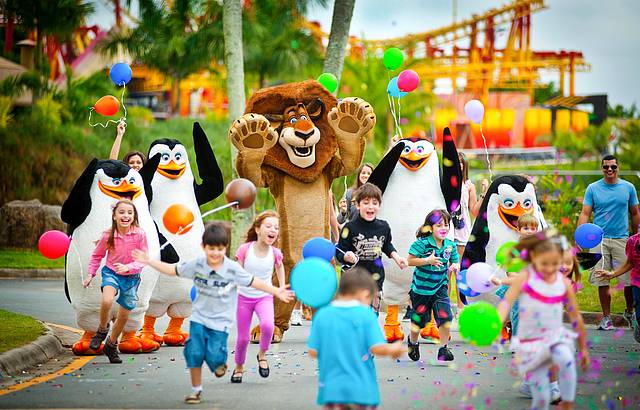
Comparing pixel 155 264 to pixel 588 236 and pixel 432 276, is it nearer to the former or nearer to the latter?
pixel 432 276

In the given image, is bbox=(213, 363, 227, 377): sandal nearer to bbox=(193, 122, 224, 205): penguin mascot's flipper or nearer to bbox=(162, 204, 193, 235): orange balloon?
bbox=(162, 204, 193, 235): orange balloon

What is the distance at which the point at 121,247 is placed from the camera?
930 centimetres

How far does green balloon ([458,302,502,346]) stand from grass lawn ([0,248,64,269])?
13.7m

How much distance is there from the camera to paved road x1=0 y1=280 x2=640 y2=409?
25.0 feet

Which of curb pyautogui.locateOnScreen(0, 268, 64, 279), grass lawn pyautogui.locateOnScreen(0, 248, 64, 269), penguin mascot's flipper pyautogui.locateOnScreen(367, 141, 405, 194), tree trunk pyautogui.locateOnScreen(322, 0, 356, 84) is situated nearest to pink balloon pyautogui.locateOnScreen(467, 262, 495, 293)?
penguin mascot's flipper pyautogui.locateOnScreen(367, 141, 405, 194)

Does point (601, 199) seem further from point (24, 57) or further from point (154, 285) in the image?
point (24, 57)

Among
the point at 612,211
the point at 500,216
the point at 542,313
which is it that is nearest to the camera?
the point at 542,313

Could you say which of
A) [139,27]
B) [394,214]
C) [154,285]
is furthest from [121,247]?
[139,27]

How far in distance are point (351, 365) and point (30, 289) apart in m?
11.3

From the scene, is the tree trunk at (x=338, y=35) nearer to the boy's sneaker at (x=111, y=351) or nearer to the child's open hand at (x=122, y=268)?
the child's open hand at (x=122, y=268)

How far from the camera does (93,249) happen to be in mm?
9875

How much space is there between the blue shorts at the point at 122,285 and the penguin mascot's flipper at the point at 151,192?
0.92 m

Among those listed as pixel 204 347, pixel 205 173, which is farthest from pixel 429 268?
pixel 204 347

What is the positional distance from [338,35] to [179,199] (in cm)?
A: 758
